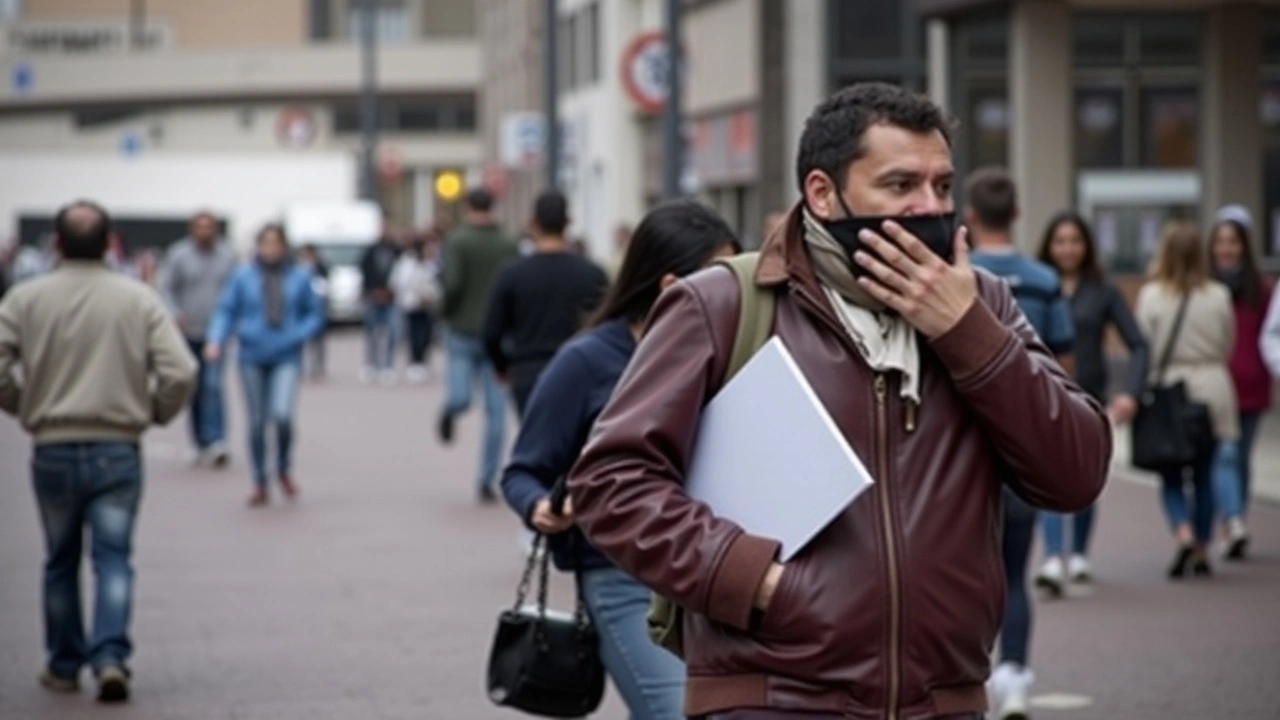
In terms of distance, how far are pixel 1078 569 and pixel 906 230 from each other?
897 cm

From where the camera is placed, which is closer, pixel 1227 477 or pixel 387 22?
pixel 1227 477

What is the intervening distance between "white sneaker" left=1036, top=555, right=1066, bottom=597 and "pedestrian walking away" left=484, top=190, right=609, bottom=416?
2489 mm

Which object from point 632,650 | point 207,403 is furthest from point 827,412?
point 207,403

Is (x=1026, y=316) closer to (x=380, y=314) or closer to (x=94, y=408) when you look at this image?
(x=94, y=408)

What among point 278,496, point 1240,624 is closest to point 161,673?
point 1240,624

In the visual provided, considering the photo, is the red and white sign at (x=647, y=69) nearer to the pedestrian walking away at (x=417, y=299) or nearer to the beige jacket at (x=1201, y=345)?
the beige jacket at (x=1201, y=345)

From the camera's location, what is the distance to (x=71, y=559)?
33.2 feet

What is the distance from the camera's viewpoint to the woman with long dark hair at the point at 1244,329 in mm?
14188

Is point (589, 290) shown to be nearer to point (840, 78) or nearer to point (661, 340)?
point (661, 340)

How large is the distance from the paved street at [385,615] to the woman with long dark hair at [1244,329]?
0.51 metres

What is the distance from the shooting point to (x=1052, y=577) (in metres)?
12.7

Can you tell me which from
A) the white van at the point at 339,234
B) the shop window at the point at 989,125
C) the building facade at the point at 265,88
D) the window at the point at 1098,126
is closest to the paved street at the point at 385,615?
the window at the point at 1098,126

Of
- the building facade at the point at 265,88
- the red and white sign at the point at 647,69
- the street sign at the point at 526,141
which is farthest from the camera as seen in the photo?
the building facade at the point at 265,88

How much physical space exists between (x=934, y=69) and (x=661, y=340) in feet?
78.9
